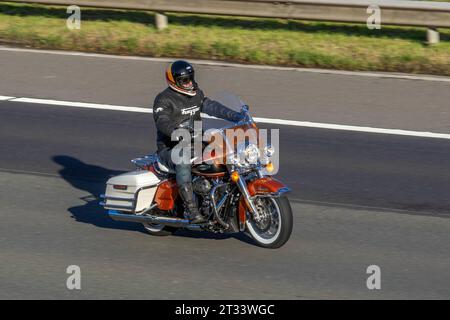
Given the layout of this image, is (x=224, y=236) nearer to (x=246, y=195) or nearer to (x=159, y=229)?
(x=159, y=229)

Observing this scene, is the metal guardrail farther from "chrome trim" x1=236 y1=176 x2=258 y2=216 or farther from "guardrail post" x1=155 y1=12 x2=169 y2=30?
"chrome trim" x1=236 y1=176 x2=258 y2=216

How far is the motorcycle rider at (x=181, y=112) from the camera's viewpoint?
982 cm

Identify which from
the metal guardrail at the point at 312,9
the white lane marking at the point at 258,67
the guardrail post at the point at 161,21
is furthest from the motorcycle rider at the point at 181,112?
the guardrail post at the point at 161,21

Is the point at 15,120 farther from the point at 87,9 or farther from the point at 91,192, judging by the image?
the point at 87,9

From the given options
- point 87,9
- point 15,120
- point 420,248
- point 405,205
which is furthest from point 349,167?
point 87,9

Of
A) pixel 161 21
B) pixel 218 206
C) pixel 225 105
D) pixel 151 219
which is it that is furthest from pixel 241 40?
pixel 218 206

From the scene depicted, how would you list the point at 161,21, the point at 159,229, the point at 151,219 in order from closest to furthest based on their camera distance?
1. the point at 151,219
2. the point at 159,229
3. the point at 161,21

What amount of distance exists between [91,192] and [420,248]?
4.01 meters

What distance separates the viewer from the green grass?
16.6m

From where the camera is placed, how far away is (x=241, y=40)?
17422 millimetres

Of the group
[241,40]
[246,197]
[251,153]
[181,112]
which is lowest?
[246,197]

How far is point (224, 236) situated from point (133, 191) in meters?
1.02

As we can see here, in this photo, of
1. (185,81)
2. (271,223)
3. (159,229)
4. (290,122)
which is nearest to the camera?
(271,223)

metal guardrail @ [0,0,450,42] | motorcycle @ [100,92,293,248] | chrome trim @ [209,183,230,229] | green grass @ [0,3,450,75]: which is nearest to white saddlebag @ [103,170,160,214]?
motorcycle @ [100,92,293,248]
